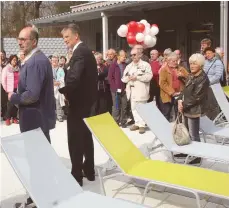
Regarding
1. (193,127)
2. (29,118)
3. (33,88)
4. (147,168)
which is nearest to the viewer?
(33,88)

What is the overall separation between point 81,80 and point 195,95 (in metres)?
1.58

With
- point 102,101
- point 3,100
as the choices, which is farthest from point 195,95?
point 3,100

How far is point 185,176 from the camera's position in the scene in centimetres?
386

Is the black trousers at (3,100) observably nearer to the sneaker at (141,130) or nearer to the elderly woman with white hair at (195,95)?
the sneaker at (141,130)

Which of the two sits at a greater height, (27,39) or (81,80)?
(27,39)

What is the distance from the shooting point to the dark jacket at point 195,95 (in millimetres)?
5121

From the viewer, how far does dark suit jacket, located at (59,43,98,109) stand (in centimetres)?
437

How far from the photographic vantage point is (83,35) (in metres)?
19.7

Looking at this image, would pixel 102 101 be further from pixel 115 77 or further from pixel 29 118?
pixel 29 118

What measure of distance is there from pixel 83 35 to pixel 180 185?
16.7m

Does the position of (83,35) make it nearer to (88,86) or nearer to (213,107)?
(213,107)

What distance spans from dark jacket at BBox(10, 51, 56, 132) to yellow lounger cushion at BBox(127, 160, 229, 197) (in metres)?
1.02

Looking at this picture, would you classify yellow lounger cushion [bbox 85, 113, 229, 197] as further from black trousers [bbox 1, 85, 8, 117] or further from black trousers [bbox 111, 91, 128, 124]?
black trousers [bbox 1, 85, 8, 117]

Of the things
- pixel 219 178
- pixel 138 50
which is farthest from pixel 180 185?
pixel 138 50
